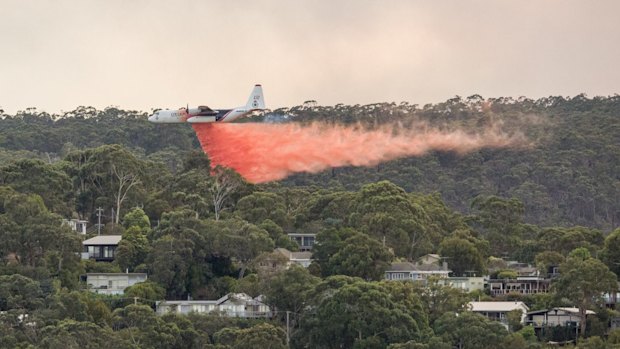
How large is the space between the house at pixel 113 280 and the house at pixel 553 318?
887 inches

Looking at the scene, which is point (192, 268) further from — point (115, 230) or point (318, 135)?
point (318, 135)

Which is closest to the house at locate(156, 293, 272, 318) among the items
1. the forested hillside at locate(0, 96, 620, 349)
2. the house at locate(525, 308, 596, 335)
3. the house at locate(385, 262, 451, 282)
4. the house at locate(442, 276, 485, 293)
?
the forested hillside at locate(0, 96, 620, 349)

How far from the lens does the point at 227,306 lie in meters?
93.1

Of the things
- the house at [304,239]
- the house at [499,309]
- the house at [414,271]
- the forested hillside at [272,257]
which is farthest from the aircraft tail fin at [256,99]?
the house at [499,309]

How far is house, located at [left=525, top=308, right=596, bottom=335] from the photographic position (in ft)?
306

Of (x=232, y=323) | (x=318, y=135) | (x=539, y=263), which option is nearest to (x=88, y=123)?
(x=318, y=135)

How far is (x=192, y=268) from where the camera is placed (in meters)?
96.4

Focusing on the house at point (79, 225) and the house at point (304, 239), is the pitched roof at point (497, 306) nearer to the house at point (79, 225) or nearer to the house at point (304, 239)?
the house at point (304, 239)

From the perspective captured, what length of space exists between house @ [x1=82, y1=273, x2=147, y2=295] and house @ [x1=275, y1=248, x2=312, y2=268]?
30.7 feet

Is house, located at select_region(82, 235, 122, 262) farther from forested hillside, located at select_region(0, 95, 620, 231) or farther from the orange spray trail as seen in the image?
forested hillside, located at select_region(0, 95, 620, 231)

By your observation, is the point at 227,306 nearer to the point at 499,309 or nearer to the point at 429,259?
the point at 499,309

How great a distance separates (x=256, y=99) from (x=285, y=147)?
869cm

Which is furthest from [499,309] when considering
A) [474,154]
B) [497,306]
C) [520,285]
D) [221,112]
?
[474,154]

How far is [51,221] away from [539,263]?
3096 centimetres
